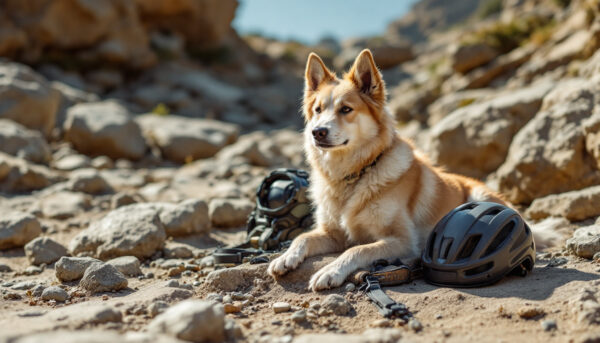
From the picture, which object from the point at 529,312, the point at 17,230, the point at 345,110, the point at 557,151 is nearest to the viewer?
the point at 529,312

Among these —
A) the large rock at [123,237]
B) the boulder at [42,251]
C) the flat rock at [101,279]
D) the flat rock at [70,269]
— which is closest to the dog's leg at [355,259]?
the flat rock at [101,279]

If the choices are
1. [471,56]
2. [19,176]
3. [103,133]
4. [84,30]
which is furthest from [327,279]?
[84,30]

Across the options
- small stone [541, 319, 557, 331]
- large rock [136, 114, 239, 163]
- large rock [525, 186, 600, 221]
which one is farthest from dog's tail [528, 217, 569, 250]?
large rock [136, 114, 239, 163]

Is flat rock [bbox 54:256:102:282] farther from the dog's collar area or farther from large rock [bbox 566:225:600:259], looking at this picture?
large rock [bbox 566:225:600:259]

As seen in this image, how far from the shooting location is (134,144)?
1109 centimetres

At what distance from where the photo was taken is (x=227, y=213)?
21.6 ft

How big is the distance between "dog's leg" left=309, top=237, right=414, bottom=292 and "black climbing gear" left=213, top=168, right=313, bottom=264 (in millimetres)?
1094

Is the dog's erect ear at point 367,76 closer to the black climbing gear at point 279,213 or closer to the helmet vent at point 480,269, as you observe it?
the black climbing gear at point 279,213

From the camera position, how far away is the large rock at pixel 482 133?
24.3 feet

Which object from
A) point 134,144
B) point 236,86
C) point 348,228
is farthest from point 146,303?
point 236,86

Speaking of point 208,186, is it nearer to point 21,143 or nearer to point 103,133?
point 103,133

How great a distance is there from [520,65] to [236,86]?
46.3 feet

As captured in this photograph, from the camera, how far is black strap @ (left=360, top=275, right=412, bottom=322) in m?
3.09

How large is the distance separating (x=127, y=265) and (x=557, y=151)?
5.48m
